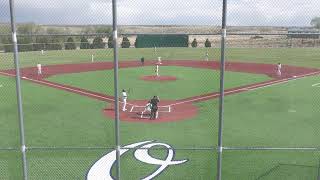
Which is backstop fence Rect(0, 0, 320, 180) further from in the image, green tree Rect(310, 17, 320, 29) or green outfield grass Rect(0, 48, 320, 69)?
green outfield grass Rect(0, 48, 320, 69)

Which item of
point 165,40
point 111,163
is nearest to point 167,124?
point 111,163

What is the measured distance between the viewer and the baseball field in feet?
40.1

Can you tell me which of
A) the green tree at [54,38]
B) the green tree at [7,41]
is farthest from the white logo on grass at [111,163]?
the green tree at [7,41]

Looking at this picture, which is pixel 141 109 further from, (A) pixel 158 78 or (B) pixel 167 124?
(A) pixel 158 78

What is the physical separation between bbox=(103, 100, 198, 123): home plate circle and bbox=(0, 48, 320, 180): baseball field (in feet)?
0.17

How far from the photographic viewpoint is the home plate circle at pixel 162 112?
19312mm

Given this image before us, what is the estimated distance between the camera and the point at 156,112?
19234mm

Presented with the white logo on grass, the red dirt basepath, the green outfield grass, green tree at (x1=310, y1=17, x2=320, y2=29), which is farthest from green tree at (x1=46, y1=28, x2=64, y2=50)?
the green outfield grass

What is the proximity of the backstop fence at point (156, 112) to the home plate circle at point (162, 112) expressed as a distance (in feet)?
0.19

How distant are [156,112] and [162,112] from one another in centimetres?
161

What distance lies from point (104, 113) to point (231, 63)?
26598 mm

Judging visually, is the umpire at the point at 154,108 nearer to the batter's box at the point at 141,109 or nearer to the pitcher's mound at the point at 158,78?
the batter's box at the point at 141,109

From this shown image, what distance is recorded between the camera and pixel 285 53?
4878cm

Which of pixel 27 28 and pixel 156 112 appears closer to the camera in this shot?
pixel 27 28
